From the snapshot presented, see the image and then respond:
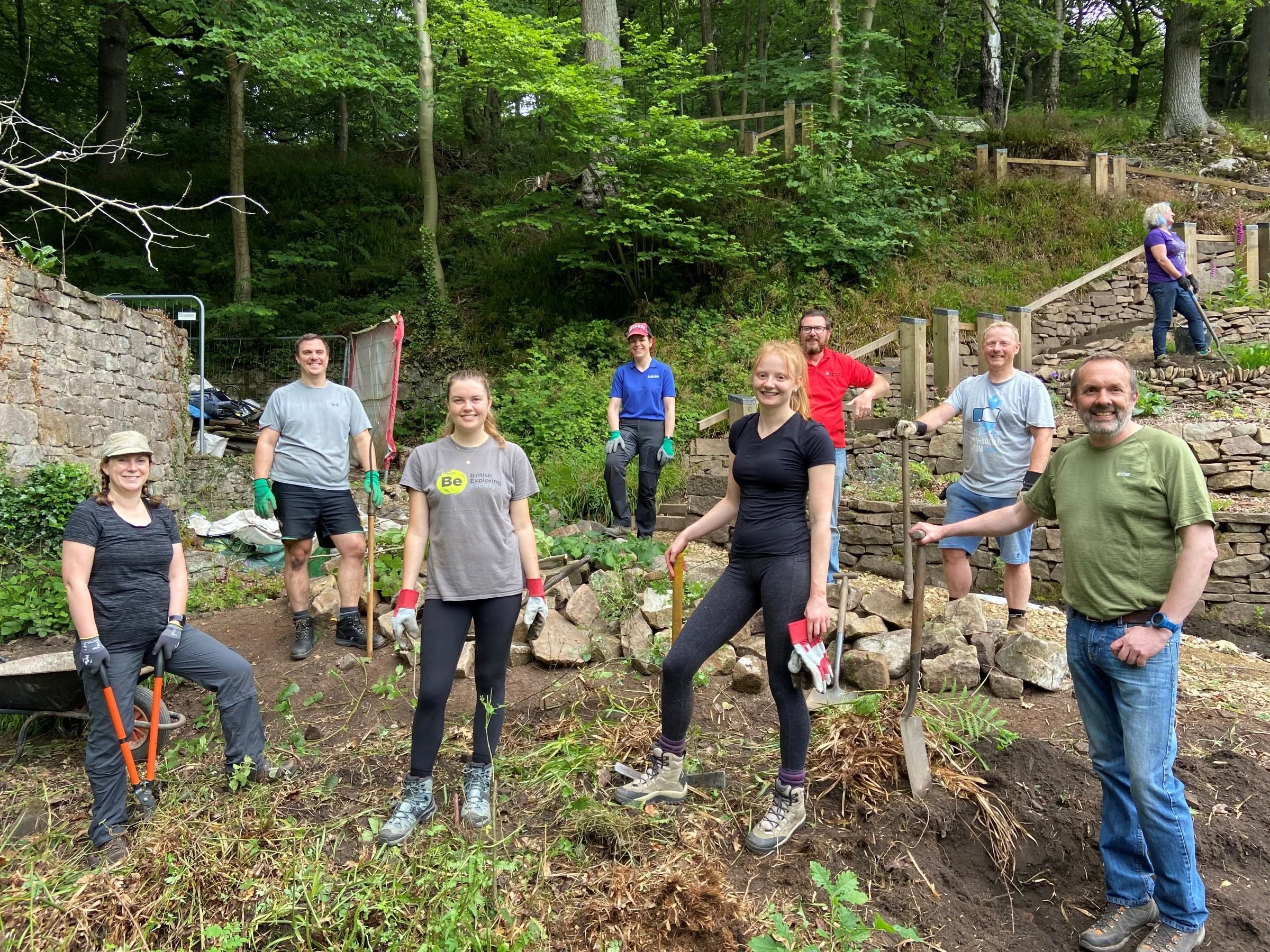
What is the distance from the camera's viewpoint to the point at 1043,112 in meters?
17.4

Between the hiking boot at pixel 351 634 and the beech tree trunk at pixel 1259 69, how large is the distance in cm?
2032

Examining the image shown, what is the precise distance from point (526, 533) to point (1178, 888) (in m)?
2.45

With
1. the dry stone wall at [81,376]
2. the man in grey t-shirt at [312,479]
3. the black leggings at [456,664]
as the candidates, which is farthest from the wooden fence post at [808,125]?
the black leggings at [456,664]

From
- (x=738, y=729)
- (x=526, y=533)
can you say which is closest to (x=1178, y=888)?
(x=738, y=729)

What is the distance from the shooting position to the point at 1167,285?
8039mm

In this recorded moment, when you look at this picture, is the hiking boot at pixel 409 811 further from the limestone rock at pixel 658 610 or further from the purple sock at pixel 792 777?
the limestone rock at pixel 658 610

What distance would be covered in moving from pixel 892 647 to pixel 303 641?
3.31m

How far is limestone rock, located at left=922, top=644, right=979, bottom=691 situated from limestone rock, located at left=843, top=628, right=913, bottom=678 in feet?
0.37

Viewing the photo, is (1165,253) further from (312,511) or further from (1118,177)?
(312,511)

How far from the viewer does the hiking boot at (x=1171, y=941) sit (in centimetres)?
244

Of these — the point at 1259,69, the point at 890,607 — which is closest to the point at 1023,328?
the point at 890,607

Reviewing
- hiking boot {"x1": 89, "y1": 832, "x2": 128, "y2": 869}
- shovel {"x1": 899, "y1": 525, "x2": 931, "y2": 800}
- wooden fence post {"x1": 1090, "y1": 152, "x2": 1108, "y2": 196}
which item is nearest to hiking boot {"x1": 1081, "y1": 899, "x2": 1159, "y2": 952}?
shovel {"x1": 899, "y1": 525, "x2": 931, "y2": 800}

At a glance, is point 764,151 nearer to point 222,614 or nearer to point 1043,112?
point 1043,112

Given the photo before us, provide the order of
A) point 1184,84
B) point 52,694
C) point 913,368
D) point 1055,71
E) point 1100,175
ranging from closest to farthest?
point 52,694
point 913,368
point 1100,175
point 1184,84
point 1055,71
